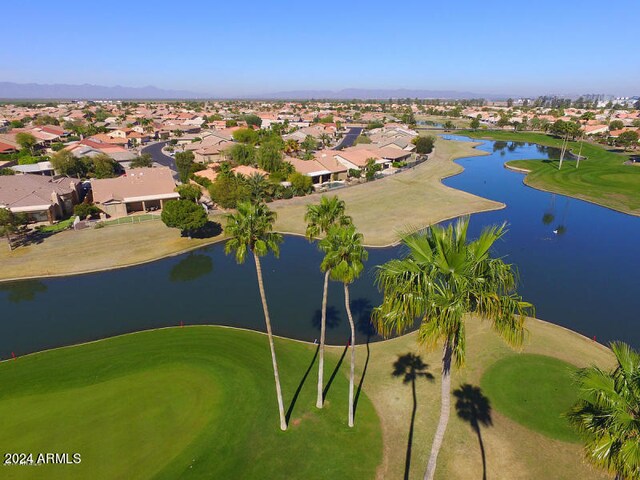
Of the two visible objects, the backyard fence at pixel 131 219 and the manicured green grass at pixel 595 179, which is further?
the manicured green grass at pixel 595 179

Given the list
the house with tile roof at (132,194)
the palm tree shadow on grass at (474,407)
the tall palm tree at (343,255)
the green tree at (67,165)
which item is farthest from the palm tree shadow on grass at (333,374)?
the green tree at (67,165)

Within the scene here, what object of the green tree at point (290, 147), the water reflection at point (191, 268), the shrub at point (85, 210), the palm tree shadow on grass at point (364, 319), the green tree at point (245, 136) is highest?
the green tree at point (245, 136)

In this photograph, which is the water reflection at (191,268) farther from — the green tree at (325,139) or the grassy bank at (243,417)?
the green tree at (325,139)

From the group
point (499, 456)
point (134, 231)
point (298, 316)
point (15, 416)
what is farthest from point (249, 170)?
point (499, 456)

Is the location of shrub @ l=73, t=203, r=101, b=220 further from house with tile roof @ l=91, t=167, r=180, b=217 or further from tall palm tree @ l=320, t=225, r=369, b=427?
tall palm tree @ l=320, t=225, r=369, b=427

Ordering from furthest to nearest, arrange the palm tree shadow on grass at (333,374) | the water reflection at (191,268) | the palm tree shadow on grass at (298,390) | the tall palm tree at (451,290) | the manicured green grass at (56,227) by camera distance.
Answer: the manicured green grass at (56,227)
the water reflection at (191,268)
the palm tree shadow on grass at (333,374)
the palm tree shadow on grass at (298,390)
the tall palm tree at (451,290)

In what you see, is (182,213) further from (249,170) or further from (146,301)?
(249,170)

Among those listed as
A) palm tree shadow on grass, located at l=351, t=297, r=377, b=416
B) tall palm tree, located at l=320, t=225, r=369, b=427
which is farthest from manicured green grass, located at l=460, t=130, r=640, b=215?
tall palm tree, located at l=320, t=225, r=369, b=427
